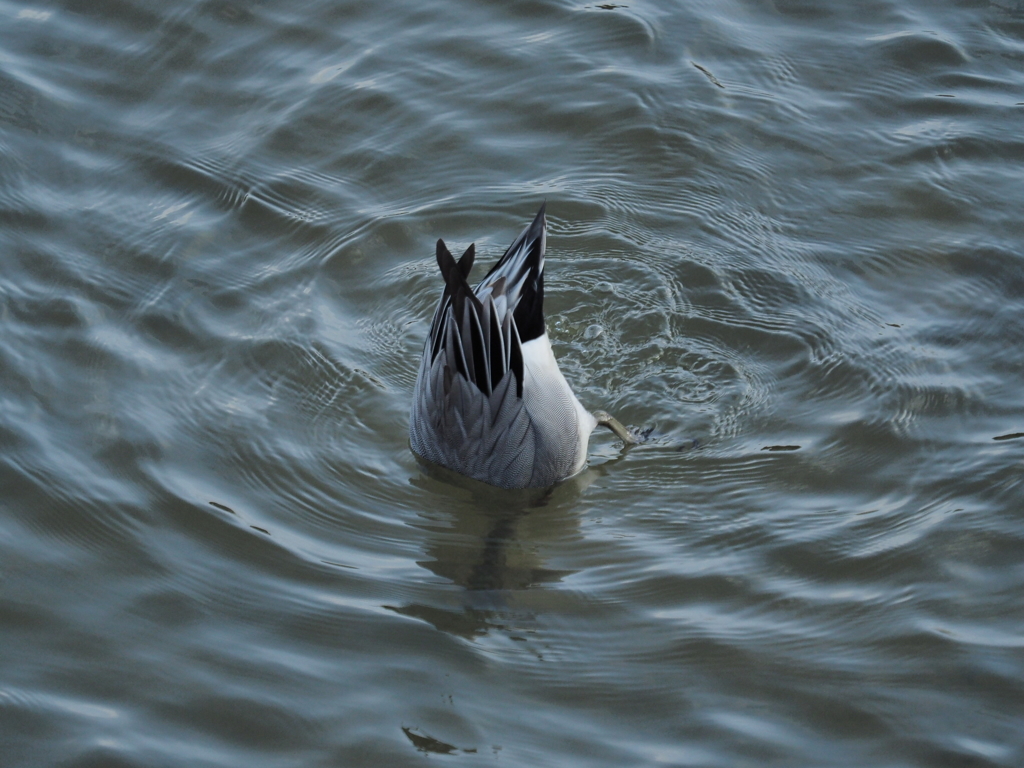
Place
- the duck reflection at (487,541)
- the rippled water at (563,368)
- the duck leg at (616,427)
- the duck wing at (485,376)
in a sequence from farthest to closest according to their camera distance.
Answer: the duck leg at (616,427), the duck wing at (485,376), the duck reflection at (487,541), the rippled water at (563,368)

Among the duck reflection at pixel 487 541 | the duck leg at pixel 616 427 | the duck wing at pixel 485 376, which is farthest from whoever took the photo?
the duck leg at pixel 616 427

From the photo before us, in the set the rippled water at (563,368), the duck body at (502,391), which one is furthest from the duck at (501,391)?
the rippled water at (563,368)

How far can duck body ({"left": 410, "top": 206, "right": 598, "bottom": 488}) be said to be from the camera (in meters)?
5.34

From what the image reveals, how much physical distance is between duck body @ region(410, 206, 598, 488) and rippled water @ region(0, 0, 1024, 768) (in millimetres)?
199

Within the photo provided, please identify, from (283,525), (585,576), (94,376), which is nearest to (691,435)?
(585,576)

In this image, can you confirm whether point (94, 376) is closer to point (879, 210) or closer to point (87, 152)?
point (87, 152)

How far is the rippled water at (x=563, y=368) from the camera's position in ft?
14.4

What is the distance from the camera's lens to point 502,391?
17.9 feet

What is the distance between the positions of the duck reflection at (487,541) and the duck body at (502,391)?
89mm

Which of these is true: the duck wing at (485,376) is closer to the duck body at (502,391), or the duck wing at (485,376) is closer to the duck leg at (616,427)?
the duck body at (502,391)

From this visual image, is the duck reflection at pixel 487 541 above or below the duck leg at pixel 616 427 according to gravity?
below

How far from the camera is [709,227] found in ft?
23.0

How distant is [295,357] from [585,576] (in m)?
2.05

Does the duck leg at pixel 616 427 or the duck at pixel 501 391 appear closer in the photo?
the duck at pixel 501 391
